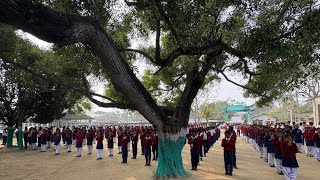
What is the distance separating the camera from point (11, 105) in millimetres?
26250

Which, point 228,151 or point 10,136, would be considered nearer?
point 228,151

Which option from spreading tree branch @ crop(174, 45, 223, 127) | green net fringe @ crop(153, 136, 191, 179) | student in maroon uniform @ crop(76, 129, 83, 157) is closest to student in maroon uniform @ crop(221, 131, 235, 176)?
spreading tree branch @ crop(174, 45, 223, 127)

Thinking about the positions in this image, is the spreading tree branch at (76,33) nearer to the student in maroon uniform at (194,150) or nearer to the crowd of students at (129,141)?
the student in maroon uniform at (194,150)

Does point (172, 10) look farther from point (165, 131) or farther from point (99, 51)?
point (165, 131)

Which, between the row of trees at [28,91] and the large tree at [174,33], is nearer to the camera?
the large tree at [174,33]

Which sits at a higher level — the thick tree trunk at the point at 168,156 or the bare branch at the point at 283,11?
the bare branch at the point at 283,11

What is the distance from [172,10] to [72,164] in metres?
10.6

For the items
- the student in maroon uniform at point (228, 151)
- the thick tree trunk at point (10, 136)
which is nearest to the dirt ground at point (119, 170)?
the student in maroon uniform at point (228, 151)

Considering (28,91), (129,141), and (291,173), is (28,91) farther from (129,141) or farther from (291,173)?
(291,173)

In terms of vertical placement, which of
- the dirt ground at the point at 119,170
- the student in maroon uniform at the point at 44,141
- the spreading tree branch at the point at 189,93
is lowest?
the dirt ground at the point at 119,170

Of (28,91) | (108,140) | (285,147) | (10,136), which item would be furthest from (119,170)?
(10,136)

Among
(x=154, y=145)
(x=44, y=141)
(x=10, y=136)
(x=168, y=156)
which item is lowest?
(x=44, y=141)

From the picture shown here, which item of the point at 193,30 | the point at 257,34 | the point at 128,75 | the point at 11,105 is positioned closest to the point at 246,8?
the point at 257,34

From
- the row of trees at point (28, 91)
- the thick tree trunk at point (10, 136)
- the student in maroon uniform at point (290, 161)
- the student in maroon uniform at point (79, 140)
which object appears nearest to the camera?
the student in maroon uniform at point (290, 161)
